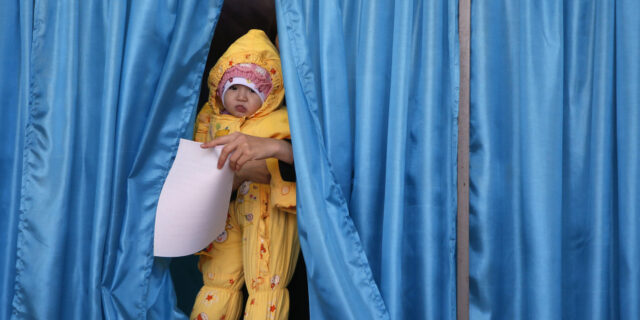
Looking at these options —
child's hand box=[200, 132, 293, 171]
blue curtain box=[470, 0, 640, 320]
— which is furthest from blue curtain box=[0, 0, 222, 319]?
blue curtain box=[470, 0, 640, 320]

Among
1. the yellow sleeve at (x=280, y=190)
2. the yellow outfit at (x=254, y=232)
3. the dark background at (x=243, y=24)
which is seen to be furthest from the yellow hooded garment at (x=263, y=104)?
the dark background at (x=243, y=24)

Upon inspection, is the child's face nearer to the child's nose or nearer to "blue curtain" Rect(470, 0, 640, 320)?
the child's nose

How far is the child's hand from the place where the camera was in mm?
1684

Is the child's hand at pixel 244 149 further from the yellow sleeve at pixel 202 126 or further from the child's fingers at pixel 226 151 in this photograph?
the yellow sleeve at pixel 202 126

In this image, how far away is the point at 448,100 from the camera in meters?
1.70

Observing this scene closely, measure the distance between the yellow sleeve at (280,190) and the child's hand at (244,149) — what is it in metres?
0.08

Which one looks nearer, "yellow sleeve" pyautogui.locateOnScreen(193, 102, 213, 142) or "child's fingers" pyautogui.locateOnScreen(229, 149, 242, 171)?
"child's fingers" pyautogui.locateOnScreen(229, 149, 242, 171)

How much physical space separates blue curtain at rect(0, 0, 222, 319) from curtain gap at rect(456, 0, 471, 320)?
753mm

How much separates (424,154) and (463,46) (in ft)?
1.07

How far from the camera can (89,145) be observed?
166cm

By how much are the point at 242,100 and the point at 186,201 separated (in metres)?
0.40

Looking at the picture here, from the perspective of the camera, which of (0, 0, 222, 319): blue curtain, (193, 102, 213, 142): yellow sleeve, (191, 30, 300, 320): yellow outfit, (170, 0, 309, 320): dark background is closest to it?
(0, 0, 222, 319): blue curtain

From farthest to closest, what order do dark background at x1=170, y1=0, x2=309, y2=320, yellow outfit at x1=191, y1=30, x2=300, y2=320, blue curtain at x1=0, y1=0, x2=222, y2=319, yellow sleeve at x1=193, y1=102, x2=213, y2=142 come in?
dark background at x1=170, y1=0, x2=309, y2=320 → yellow sleeve at x1=193, y1=102, x2=213, y2=142 → yellow outfit at x1=191, y1=30, x2=300, y2=320 → blue curtain at x1=0, y1=0, x2=222, y2=319

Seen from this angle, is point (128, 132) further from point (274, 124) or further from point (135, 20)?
point (274, 124)
